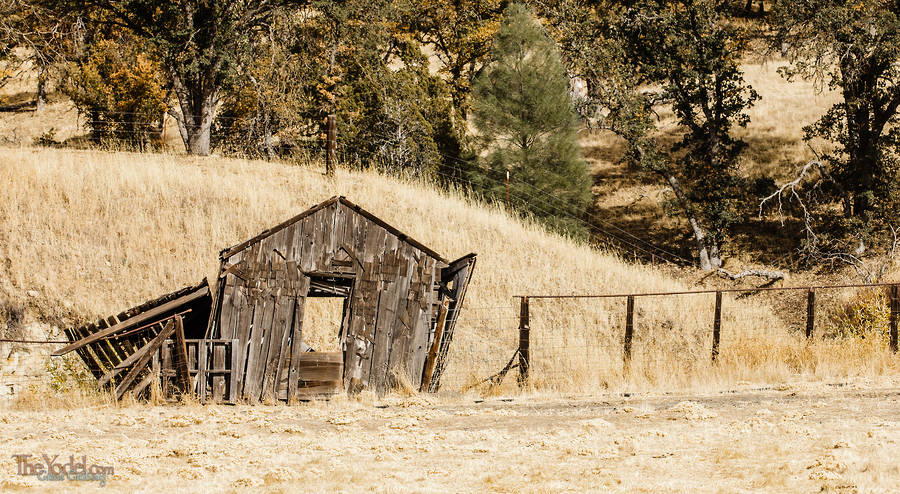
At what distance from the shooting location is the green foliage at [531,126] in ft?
98.6

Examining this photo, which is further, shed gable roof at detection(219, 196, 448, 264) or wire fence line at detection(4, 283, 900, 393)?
wire fence line at detection(4, 283, 900, 393)

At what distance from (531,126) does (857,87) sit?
11006 mm

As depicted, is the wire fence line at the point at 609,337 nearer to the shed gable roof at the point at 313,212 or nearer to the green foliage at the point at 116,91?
the shed gable roof at the point at 313,212

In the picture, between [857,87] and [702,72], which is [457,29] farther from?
Result: [857,87]

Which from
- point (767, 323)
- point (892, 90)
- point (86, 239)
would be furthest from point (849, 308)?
point (86, 239)

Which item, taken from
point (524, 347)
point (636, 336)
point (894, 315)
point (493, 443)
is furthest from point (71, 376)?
point (894, 315)

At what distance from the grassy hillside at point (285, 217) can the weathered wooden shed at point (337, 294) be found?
88.9 inches

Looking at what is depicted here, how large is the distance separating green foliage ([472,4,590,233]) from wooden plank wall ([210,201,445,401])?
15842 millimetres

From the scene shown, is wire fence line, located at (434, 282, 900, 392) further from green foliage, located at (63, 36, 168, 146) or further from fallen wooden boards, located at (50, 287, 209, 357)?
green foliage, located at (63, 36, 168, 146)

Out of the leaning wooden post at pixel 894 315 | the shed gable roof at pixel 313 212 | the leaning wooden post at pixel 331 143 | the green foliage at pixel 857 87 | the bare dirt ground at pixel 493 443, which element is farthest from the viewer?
the green foliage at pixel 857 87

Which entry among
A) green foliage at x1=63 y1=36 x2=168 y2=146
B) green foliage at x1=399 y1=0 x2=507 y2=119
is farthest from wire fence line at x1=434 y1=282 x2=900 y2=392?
green foliage at x1=63 y1=36 x2=168 y2=146

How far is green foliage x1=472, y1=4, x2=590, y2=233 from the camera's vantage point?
3005cm

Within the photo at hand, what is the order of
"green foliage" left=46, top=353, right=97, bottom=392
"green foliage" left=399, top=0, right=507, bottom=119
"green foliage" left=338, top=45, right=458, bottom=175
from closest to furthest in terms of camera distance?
"green foliage" left=46, top=353, right=97, bottom=392 → "green foliage" left=338, top=45, right=458, bottom=175 → "green foliage" left=399, top=0, right=507, bottom=119

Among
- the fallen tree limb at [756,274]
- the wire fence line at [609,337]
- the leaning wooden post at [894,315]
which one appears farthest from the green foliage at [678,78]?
the leaning wooden post at [894,315]
